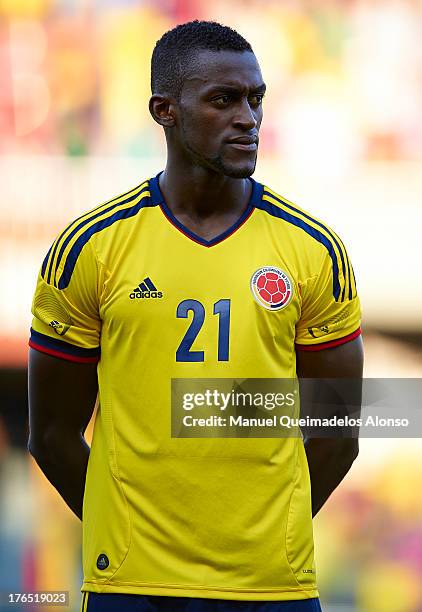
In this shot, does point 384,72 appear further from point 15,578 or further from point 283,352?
point 283,352

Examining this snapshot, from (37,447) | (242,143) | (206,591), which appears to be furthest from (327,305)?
(37,447)

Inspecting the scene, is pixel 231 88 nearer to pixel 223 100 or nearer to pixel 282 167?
pixel 223 100

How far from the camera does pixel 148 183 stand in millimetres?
3812

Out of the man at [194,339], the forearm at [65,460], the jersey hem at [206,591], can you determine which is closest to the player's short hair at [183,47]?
the man at [194,339]

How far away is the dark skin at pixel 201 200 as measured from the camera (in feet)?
11.9

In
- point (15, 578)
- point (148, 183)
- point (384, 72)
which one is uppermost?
point (384, 72)

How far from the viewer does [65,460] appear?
12.8 feet

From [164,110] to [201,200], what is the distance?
11.1 inches

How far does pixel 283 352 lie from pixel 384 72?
204 inches

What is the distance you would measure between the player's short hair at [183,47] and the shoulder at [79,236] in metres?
0.35

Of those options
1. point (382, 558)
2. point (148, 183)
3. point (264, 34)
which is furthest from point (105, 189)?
point (148, 183)

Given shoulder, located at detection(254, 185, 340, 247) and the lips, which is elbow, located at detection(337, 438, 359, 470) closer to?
shoulder, located at detection(254, 185, 340, 247)

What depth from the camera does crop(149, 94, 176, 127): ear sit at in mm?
3775

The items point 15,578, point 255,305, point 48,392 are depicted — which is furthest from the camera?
point 15,578
